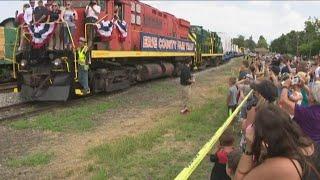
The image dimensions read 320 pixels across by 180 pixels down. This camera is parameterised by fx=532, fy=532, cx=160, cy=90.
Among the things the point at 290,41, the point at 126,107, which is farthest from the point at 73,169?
the point at 290,41

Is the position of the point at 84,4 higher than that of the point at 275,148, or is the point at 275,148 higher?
the point at 84,4

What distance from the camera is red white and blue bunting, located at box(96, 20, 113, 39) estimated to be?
1783 cm

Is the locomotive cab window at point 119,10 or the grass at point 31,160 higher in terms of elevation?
the locomotive cab window at point 119,10

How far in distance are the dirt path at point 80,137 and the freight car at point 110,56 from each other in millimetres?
1421

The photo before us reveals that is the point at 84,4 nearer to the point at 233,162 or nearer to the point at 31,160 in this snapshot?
the point at 31,160

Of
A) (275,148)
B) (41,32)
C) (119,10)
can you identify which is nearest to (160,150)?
(275,148)

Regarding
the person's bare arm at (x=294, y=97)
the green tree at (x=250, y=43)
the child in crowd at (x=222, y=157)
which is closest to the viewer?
the child in crowd at (x=222, y=157)

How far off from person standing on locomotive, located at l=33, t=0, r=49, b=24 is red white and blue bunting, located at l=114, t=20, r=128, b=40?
3.47 m

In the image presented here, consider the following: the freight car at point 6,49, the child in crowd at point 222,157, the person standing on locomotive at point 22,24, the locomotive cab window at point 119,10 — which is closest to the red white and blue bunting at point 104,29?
the locomotive cab window at point 119,10

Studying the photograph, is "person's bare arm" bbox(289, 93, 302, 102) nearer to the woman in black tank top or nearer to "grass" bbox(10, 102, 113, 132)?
the woman in black tank top

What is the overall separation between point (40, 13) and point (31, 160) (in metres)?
8.53

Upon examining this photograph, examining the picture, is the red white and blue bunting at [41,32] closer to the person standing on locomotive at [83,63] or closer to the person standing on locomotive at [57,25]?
the person standing on locomotive at [57,25]

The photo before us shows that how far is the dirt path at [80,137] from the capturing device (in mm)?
8570

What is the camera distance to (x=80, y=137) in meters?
11.4
